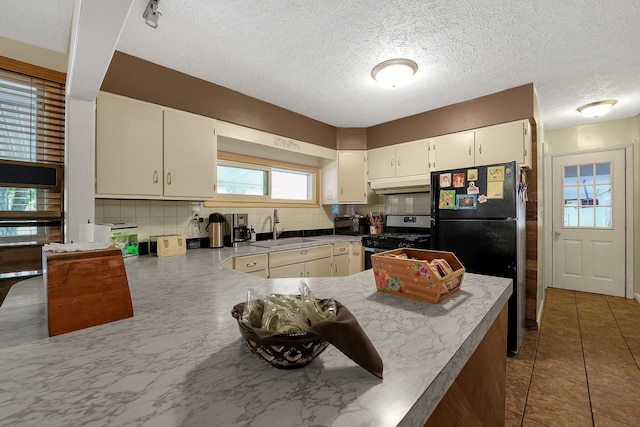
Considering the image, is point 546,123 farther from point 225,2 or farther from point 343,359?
point 343,359

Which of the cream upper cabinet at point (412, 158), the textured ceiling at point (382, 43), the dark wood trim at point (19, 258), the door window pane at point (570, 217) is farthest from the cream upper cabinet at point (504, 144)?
the dark wood trim at point (19, 258)

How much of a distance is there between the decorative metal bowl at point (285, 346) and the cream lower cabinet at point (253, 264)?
1.86m

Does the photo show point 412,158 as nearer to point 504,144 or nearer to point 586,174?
point 504,144

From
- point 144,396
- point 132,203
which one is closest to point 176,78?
point 132,203

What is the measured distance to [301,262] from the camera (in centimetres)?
289

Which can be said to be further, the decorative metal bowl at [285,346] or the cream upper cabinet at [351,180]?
the cream upper cabinet at [351,180]

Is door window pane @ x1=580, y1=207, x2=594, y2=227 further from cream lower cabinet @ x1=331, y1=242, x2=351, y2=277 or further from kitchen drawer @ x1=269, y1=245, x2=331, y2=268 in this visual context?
kitchen drawer @ x1=269, y1=245, x2=331, y2=268

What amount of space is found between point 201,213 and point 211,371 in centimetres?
245

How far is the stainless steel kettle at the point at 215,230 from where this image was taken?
8.87ft

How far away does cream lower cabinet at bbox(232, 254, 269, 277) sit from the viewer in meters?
2.36

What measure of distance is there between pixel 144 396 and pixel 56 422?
12cm

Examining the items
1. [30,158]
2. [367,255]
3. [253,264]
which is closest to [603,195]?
[367,255]

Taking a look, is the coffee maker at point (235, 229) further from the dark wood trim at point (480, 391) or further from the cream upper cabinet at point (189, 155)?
the dark wood trim at point (480, 391)

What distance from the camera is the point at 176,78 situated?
2338mm
